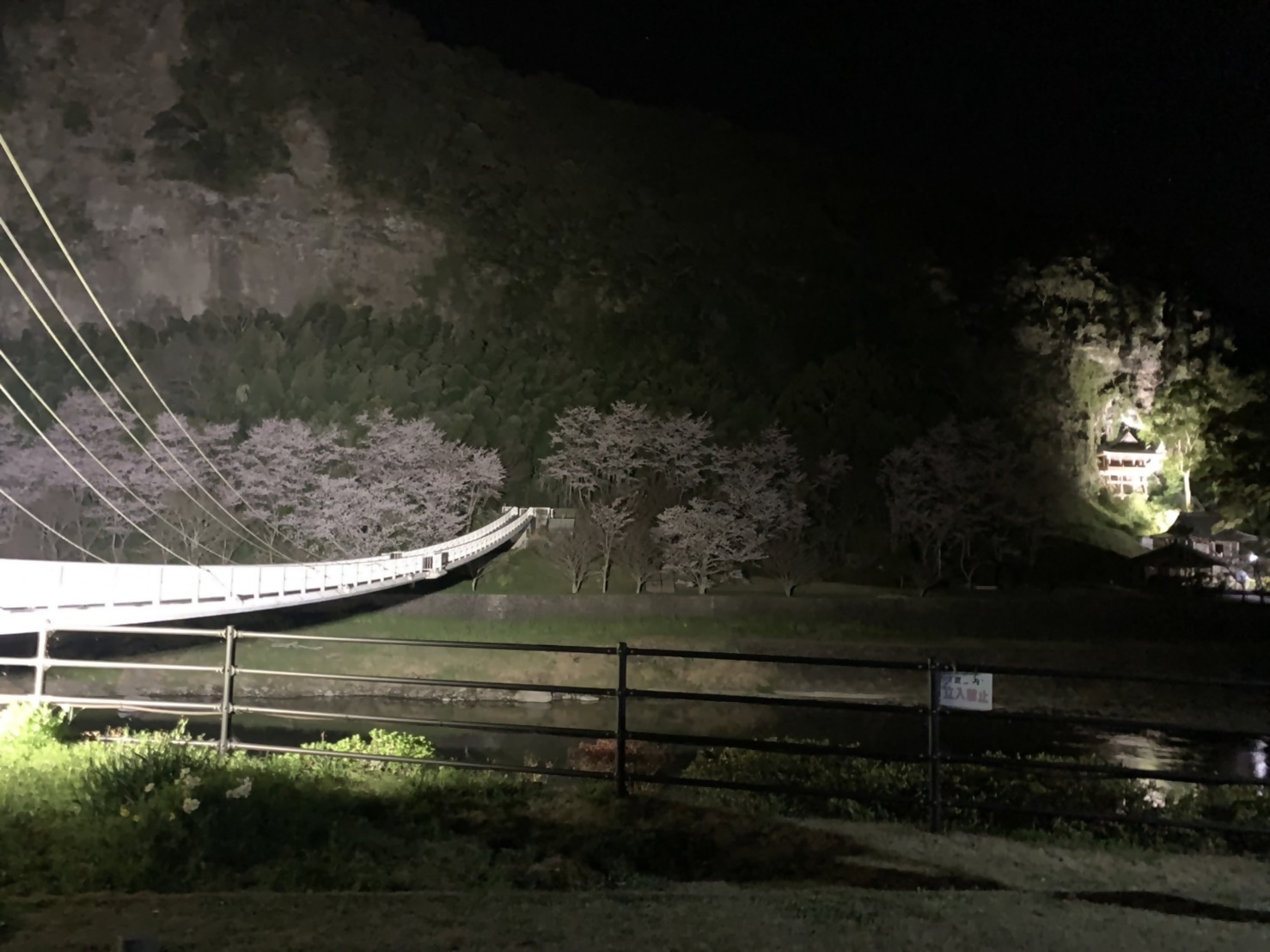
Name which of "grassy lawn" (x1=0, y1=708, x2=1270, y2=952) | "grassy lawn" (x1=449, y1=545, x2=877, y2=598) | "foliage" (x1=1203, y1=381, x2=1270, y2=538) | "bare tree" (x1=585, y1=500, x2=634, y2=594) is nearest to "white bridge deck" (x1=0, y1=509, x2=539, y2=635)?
"grassy lawn" (x1=0, y1=708, x2=1270, y2=952)

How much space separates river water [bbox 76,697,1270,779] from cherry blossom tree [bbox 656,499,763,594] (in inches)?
651

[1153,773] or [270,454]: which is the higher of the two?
[270,454]

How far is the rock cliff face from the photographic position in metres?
98.4

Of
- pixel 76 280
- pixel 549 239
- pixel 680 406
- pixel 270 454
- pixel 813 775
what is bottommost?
pixel 813 775

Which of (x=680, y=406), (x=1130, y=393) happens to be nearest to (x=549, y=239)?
(x=680, y=406)

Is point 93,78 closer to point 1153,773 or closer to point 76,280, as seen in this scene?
point 76,280

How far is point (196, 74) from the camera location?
370 feet

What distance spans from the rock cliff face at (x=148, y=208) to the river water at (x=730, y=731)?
84.7m

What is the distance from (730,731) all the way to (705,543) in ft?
70.9

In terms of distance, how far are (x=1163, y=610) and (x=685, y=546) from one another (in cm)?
2222

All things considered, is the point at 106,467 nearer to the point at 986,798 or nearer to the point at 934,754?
the point at 986,798

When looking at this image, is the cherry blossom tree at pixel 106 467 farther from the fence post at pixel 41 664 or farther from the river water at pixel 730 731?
the fence post at pixel 41 664

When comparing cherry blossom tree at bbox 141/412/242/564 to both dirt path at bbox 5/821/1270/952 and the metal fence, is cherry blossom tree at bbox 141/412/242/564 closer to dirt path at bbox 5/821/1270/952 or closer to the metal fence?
the metal fence

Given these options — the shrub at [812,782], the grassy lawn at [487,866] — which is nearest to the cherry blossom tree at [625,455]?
the shrub at [812,782]
